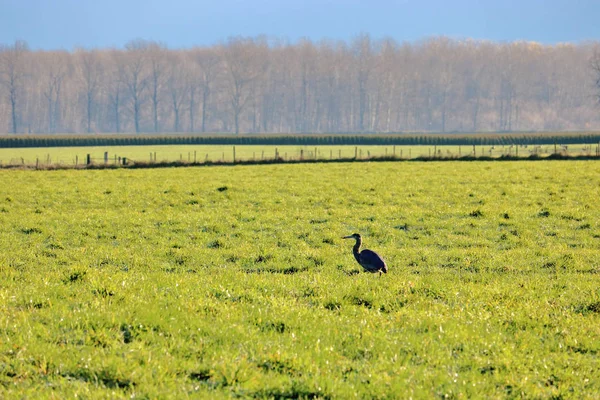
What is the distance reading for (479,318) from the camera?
36.7ft

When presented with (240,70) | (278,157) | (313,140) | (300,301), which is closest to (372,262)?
(300,301)

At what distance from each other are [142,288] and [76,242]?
28.5 feet

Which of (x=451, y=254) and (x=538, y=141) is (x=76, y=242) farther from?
(x=538, y=141)

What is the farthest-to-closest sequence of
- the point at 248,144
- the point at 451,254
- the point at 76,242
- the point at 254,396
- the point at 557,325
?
the point at 248,144
the point at 76,242
the point at 451,254
the point at 557,325
the point at 254,396

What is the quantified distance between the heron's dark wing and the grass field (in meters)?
0.40

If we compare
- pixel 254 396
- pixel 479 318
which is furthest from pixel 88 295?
pixel 479 318

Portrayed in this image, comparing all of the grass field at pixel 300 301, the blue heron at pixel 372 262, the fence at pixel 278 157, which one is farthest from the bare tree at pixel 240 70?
the blue heron at pixel 372 262

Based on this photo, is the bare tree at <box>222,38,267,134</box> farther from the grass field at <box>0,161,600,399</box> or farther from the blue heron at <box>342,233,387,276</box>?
the blue heron at <box>342,233,387,276</box>

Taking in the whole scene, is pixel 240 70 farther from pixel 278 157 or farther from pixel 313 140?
pixel 278 157

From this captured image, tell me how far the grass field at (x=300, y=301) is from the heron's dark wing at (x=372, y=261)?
404mm

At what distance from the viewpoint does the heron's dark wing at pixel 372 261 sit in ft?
49.3

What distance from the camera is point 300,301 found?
12.5m

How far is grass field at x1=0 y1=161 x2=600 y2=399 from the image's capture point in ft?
28.0

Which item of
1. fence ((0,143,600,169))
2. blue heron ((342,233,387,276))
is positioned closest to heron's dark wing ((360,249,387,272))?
blue heron ((342,233,387,276))
